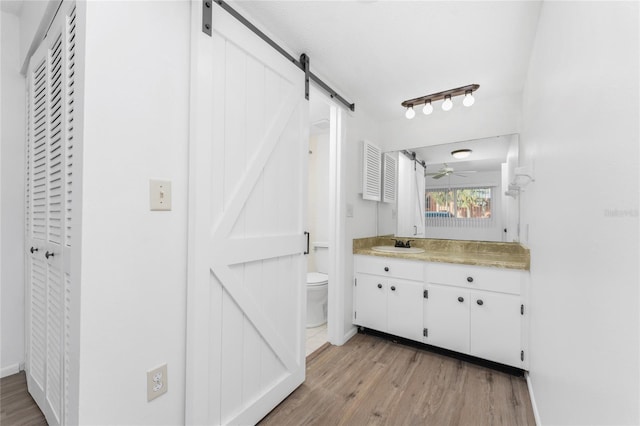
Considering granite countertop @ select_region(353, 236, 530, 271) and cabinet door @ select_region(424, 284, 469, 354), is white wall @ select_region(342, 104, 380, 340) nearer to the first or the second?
granite countertop @ select_region(353, 236, 530, 271)

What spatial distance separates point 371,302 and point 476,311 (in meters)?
0.86

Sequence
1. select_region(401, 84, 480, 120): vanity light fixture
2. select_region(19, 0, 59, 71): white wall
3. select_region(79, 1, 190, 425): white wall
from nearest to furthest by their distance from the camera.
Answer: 1. select_region(79, 1, 190, 425): white wall
2. select_region(19, 0, 59, 71): white wall
3. select_region(401, 84, 480, 120): vanity light fixture

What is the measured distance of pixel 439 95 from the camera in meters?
2.46

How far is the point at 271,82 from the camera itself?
1656 millimetres

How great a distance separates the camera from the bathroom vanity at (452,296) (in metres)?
1.99

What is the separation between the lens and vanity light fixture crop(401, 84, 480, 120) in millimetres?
2320

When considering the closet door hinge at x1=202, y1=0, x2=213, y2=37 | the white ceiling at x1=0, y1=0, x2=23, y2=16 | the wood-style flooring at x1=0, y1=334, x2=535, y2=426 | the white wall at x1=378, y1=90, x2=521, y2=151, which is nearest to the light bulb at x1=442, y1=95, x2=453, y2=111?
the white wall at x1=378, y1=90, x2=521, y2=151

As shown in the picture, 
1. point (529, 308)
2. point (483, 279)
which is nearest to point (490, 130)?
point (483, 279)

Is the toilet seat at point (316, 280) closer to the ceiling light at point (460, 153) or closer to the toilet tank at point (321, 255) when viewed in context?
the toilet tank at point (321, 255)

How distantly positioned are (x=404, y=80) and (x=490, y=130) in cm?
99

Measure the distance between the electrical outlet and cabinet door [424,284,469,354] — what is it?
75.5 inches

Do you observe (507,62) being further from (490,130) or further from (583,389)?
(583,389)

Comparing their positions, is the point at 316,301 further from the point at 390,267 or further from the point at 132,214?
the point at 132,214

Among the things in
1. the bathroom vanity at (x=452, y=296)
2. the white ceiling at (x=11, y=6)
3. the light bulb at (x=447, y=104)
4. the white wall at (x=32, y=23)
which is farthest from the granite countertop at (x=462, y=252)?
the white ceiling at (x=11, y=6)
